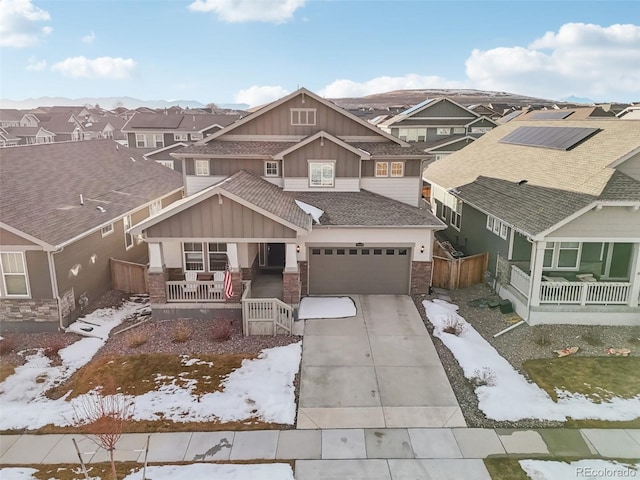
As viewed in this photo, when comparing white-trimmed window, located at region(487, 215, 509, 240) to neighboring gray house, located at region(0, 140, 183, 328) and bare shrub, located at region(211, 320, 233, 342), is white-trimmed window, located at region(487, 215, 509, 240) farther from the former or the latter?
neighboring gray house, located at region(0, 140, 183, 328)

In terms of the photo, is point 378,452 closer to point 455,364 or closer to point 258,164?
point 455,364

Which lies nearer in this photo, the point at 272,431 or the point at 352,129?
the point at 272,431

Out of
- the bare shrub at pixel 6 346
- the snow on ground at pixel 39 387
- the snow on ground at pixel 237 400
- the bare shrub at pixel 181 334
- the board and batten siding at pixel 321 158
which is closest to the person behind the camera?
the snow on ground at pixel 39 387

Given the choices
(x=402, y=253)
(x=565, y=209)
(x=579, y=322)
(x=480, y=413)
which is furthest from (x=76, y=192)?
(x=579, y=322)

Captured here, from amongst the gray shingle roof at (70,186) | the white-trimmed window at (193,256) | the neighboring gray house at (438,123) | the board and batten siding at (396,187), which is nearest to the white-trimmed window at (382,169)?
the board and batten siding at (396,187)

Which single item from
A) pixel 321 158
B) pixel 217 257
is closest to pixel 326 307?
pixel 217 257

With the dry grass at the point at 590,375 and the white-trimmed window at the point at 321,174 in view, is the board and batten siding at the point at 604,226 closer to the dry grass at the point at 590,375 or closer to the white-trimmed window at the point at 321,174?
the dry grass at the point at 590,375

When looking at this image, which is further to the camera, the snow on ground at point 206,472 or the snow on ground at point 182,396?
the snow on ground at point 182,396
